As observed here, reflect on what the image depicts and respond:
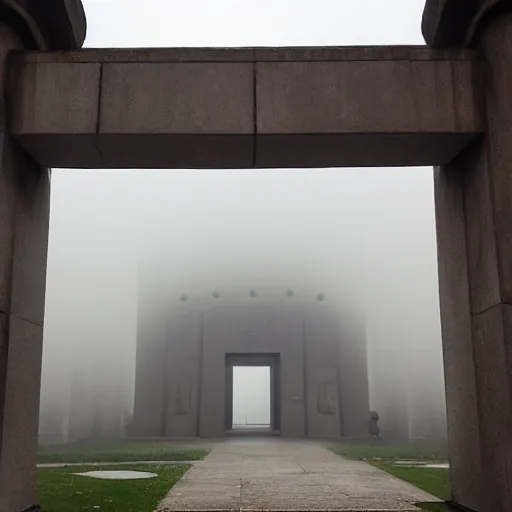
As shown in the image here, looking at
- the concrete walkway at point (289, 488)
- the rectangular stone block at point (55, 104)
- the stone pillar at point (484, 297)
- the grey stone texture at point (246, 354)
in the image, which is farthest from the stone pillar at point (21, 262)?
the grey stone texture at point (246, 354)

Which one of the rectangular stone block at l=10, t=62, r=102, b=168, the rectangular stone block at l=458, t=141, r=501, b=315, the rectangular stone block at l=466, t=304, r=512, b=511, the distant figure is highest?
the rectangular stone block at l=10, t=62, r=102, b=168

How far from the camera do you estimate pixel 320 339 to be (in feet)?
97.7

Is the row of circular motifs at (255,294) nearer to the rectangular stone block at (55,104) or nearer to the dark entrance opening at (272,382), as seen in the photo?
the dark entrance opening at (272,382)

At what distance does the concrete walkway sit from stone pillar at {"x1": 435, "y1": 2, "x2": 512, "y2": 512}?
54.4 inches

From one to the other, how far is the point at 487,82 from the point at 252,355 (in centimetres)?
2471

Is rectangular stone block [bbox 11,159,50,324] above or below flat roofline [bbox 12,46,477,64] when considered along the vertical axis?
below

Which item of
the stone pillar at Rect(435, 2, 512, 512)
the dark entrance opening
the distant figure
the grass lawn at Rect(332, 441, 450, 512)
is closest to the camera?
the stone pillar at Rect(435, 2, 512, 512)

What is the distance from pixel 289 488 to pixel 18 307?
16.8 ft

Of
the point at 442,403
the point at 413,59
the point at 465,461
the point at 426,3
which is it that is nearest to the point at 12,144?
the point at 413,59

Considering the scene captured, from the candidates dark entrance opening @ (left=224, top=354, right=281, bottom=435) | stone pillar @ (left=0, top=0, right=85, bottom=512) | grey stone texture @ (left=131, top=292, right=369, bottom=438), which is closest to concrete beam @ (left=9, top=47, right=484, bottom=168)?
stone pillar @ (left=0, top=0, right=85, bottom=512)

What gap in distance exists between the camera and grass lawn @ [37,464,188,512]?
8303 mm

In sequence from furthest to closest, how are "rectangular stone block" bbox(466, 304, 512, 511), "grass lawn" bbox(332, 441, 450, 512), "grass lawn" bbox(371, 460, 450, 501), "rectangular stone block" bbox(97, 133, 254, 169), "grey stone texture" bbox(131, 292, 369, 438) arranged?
"grey stone texture" bbox(131, 292, 369, 438) → "grass lawn" bbox(371, 460, 450, 501) → "grass lawn" bbox(332, 441, 450, 512) → "rectangular stone block" bbox(97, 133, 254, 169) → "rectangular stone block" bbox(466, 304, 512, 511)

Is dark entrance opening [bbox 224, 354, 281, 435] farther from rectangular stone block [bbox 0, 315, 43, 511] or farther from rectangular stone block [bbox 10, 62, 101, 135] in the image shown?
rectangular stone block [bbox 10, 62, 101, 135]

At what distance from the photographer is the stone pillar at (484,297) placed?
6.63 meters
